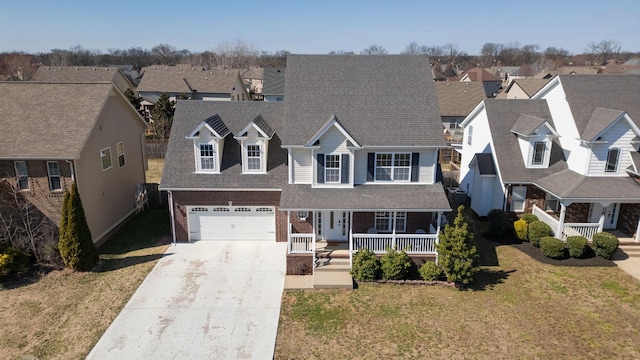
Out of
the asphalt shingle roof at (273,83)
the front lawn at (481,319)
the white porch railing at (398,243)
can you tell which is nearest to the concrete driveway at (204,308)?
the front lawn at (481,319)

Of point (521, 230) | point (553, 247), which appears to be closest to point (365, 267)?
point (553, 247)

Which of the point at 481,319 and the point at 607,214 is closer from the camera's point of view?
the point at 481,319

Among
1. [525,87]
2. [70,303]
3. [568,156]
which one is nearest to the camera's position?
[70,303]

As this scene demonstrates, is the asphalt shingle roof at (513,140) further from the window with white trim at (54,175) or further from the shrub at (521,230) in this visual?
the window with white trim at (54,175)

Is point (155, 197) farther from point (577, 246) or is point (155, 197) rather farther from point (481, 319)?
point (577, 246)

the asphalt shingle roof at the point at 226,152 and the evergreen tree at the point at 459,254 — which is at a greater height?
the asphalt shingle roof at the point at 226,152
